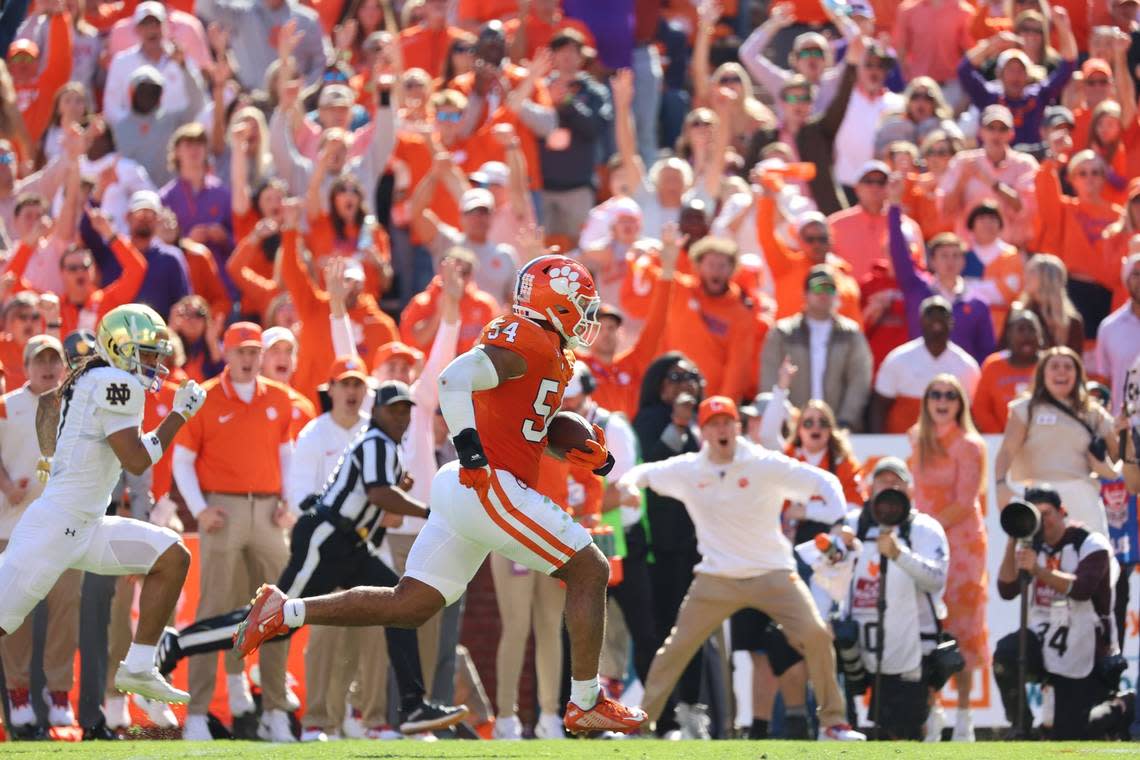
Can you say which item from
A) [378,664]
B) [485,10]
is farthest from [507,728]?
[485,10]

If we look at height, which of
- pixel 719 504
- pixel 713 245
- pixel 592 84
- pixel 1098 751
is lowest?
pixel 1098 751

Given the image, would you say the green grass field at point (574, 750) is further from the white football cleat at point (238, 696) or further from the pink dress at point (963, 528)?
the pink dress at point (963, 528)

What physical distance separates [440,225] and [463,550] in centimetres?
668

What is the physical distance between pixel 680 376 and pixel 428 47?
600cm

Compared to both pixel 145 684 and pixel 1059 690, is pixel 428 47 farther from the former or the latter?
pixel 145 684

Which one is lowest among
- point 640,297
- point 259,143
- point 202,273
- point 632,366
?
point 632,366

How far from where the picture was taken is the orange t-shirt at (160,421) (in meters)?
12.2

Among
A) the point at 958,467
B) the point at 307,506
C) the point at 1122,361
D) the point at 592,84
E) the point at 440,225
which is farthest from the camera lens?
the point at 592,84

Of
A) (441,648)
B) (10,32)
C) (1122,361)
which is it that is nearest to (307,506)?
(441,648)

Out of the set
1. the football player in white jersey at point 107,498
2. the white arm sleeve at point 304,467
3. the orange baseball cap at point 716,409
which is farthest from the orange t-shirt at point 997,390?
the football player in white jersey at point 107,498

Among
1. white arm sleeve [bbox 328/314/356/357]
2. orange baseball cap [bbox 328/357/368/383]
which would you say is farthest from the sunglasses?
white arm sleeve [bbox 328/314/356/357]

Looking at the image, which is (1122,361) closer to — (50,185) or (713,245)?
(713,245)

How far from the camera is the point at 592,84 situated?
16203 millimetres

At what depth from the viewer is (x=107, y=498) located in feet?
30.8
